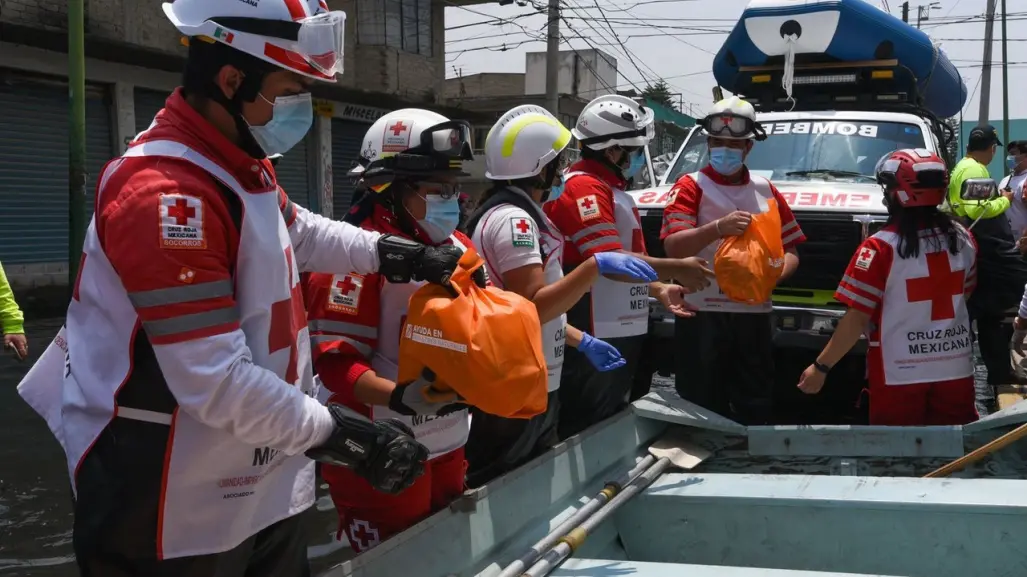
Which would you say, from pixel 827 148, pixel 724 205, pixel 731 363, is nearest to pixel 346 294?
pixel 724 205

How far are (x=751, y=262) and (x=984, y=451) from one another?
140cm

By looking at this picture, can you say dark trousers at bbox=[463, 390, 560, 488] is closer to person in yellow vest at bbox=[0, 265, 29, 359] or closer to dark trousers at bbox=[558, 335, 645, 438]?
dark trousers at bbox=[558, 335, 645, 438]

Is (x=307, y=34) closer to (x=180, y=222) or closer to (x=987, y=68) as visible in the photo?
(x=180, y=222)

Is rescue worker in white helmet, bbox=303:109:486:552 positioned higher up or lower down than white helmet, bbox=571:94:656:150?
lower down

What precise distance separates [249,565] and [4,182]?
13.3 meters

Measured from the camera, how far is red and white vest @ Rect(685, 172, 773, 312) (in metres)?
4.79

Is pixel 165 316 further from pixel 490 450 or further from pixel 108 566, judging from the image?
pixel 490 450

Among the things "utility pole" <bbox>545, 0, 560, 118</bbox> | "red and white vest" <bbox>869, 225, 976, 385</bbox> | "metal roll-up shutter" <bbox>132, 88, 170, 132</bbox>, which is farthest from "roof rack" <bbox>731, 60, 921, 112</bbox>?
"utility pole" <bbox>545, 0, 560, 118</bbox>

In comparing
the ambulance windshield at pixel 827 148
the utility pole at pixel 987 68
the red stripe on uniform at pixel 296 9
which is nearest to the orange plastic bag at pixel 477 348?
the red stripe on uniform at pixel 296 9

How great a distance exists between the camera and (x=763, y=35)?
294 inches

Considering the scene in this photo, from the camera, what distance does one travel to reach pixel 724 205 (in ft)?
15.7

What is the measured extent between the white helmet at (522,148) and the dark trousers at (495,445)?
0.87 m

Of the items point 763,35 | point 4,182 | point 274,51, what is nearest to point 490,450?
point 274,51

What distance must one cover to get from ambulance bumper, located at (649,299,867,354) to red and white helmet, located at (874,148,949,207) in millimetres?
1773
